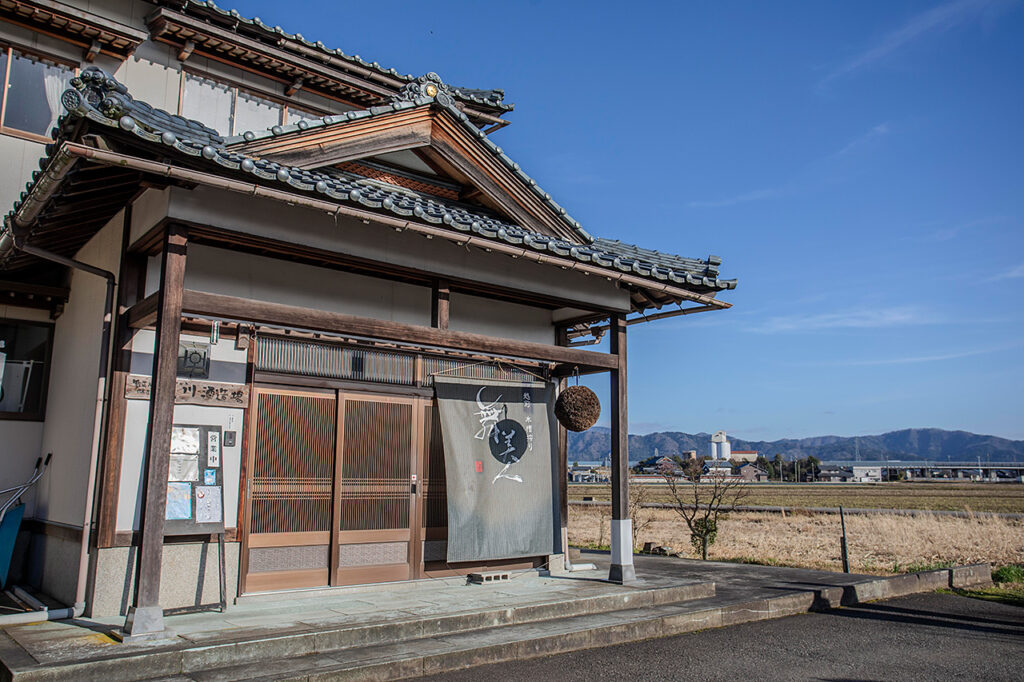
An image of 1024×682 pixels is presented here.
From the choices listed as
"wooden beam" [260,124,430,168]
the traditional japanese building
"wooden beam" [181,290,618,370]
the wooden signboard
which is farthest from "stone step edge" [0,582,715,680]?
"wooden beam" [260,124,430,168]

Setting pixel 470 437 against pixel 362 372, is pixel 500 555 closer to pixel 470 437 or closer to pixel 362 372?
pixel 470 437

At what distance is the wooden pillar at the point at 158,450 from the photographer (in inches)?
213

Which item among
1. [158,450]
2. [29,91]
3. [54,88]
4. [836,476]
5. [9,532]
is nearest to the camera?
[158,450]

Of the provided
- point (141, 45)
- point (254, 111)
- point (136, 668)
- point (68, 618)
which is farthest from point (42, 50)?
point (136, 668)

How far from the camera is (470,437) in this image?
351 inches

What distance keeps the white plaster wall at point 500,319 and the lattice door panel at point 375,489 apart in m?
1.34

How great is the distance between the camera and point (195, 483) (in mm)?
6973

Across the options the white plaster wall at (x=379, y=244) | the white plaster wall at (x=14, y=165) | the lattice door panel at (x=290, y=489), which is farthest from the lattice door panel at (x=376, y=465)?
the white plaster wall at (x=14, y=165)

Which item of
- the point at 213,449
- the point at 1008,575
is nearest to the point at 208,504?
the point at 213,449

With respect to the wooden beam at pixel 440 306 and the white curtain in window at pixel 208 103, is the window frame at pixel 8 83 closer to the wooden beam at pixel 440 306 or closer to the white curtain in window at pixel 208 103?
the white curtain in window at pixel 208 103

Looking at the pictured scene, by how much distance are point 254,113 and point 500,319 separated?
4709mm

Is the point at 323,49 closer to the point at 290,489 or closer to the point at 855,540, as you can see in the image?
the point at 290,489

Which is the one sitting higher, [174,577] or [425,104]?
[425,104]

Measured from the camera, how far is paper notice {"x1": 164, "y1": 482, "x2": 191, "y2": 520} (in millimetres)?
6754
